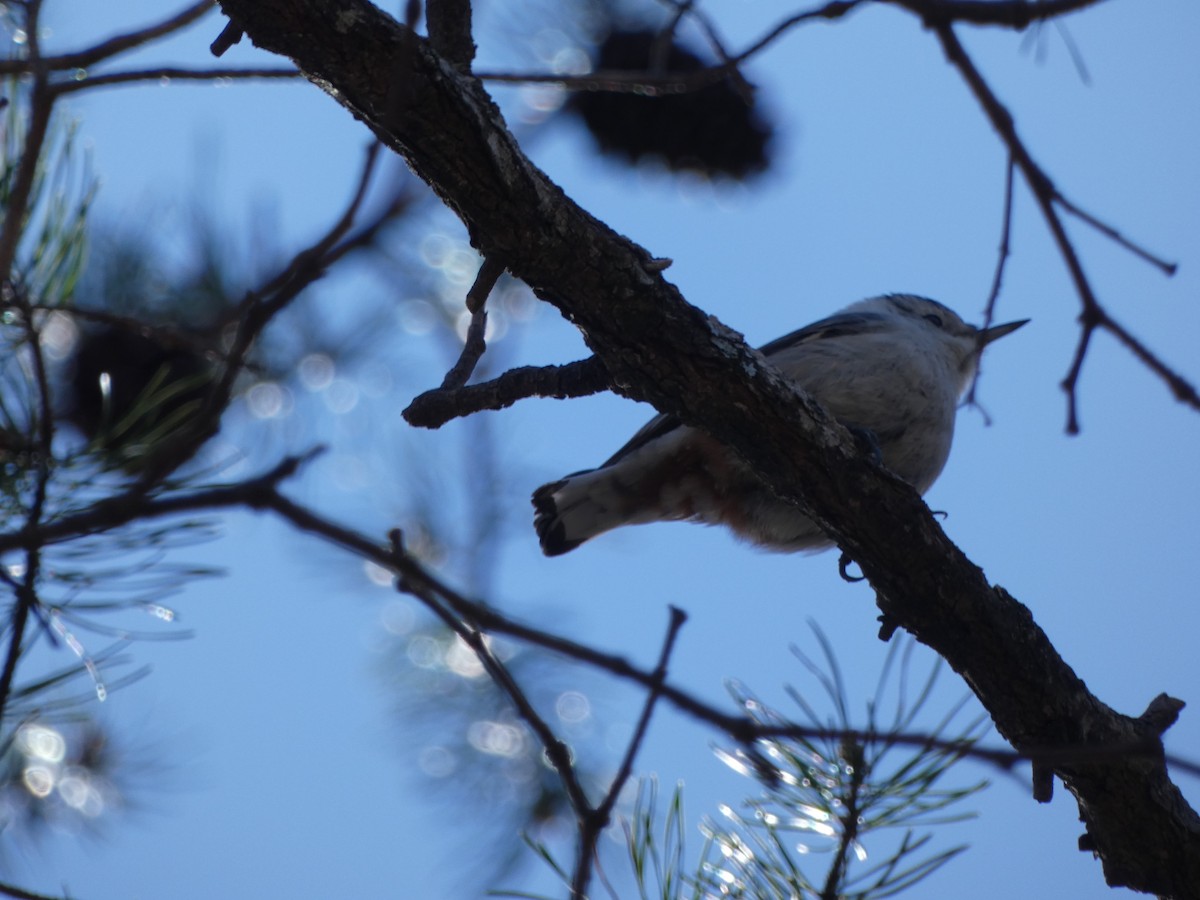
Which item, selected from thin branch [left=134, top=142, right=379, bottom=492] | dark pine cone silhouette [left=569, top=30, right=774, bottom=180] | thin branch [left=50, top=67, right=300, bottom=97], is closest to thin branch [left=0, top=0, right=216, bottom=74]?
thin branch [left=50, top=67, right=300, bottom=97]

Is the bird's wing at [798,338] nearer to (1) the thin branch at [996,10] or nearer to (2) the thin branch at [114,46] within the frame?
(2) the thin branch at [114,46]

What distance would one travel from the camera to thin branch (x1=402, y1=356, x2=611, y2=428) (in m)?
2.23

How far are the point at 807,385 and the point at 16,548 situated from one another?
2426 millimetres

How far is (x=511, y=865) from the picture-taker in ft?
10.0

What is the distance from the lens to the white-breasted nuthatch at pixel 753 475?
3066 millimetres

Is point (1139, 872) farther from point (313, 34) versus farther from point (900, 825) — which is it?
point (313, 34)

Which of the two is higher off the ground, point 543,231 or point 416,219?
point 416,219

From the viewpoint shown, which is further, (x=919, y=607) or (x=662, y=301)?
(x=919, y=607)

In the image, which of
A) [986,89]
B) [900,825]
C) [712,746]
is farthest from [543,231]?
[900,825]

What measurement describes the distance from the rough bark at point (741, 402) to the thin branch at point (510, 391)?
0.08m

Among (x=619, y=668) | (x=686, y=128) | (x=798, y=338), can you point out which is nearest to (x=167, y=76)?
(x=619, y=668)

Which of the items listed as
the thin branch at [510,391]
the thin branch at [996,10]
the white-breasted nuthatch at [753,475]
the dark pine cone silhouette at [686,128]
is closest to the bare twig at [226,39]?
the thin branch at [510,391]

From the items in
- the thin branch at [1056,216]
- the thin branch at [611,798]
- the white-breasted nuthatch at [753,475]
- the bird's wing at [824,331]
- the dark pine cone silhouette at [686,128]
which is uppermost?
the dark pine cone silhouette at [686,128]

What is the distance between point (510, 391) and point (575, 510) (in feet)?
3.35
